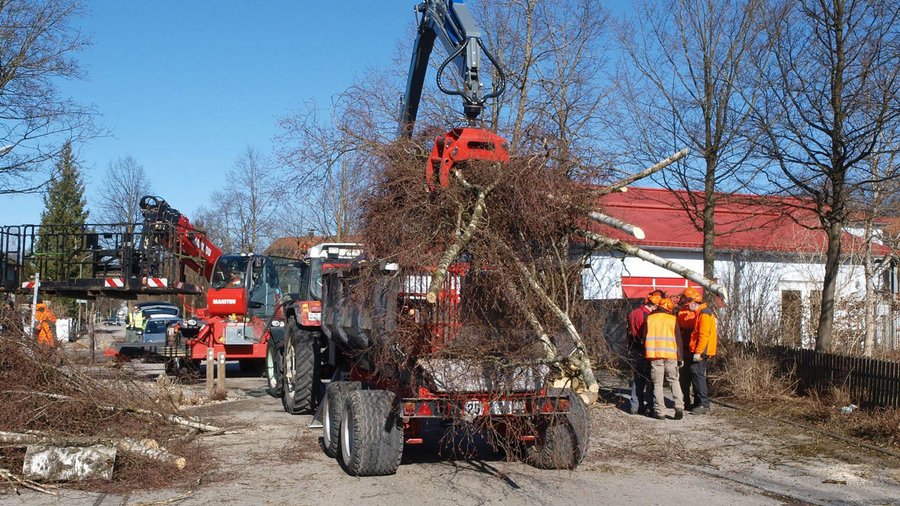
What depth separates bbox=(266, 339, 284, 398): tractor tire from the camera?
1459cm

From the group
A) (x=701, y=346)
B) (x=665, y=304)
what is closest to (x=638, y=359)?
(x=701, y=346)

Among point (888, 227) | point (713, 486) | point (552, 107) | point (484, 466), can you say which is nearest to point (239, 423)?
point (484, 466)

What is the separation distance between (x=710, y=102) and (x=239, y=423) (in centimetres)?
896

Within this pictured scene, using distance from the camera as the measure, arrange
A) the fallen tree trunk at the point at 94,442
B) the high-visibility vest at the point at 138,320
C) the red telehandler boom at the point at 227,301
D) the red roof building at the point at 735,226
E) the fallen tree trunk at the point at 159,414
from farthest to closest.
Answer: the high-visibility vest at the point at 138,320 < the red telehandler boom at the point at 227,301 < the red roof building at the point at 735,226 < the fallen tree trunk at the point at 159,414 < the fallen tree trunk at the point at 94,442

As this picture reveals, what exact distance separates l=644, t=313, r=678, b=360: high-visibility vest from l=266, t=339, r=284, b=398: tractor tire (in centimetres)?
582

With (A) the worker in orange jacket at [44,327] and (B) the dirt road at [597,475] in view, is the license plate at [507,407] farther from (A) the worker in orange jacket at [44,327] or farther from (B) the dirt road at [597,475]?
(A) the worker in orange jacket at [44,327]

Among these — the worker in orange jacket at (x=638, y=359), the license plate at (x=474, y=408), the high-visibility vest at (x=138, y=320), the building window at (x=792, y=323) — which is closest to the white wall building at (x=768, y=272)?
the building window at (x=792, y=323)

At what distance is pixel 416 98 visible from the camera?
11.8 m

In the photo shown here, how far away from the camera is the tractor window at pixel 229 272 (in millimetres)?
17688

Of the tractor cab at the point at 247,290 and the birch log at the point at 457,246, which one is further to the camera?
the tractor cab at the point at 247,290

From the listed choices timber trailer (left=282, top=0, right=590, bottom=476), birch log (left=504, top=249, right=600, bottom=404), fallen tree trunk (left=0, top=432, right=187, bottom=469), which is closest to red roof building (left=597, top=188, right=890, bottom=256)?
timber trailer (left=282, top=0, right=590, bottom=476)

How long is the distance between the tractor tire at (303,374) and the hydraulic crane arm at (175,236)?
15.9 ft

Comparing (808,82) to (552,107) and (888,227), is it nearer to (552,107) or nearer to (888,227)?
(552,107)

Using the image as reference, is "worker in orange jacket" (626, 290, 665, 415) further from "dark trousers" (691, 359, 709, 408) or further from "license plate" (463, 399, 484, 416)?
"license plate" (463, 399, 484, 416)
